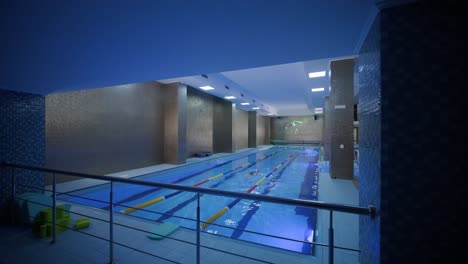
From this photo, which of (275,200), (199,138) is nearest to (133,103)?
(199,138)

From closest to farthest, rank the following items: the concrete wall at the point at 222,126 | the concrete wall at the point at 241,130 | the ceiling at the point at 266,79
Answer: the ceiling at the point at 266,79 → the concrete wall at the point at 222,126 → the concrete wall at the point at 241,130

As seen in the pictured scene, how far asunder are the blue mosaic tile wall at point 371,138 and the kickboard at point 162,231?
1.86 m

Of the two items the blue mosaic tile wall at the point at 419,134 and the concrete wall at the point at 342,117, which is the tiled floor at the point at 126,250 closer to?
the blue mosaic tile wall at the point at 419,134

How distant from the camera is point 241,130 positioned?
15.8 meters

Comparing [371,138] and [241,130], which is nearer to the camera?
[371,138]

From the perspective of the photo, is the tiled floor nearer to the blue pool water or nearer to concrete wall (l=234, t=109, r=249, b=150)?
the blue pool water

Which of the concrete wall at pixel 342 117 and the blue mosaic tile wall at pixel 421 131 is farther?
the concrete wall at pixel 342 117

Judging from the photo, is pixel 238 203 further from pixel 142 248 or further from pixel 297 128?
pixel 297 128

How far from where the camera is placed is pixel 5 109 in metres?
2.57

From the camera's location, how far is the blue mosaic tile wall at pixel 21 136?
2553 millimetres

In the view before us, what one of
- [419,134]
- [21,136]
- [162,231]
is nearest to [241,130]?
[21,136]

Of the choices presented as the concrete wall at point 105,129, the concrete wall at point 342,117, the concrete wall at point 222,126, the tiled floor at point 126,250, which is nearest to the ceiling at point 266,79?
the concrete wall at point 342,117

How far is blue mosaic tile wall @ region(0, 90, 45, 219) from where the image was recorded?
2.55m

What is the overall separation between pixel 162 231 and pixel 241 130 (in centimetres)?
1371
